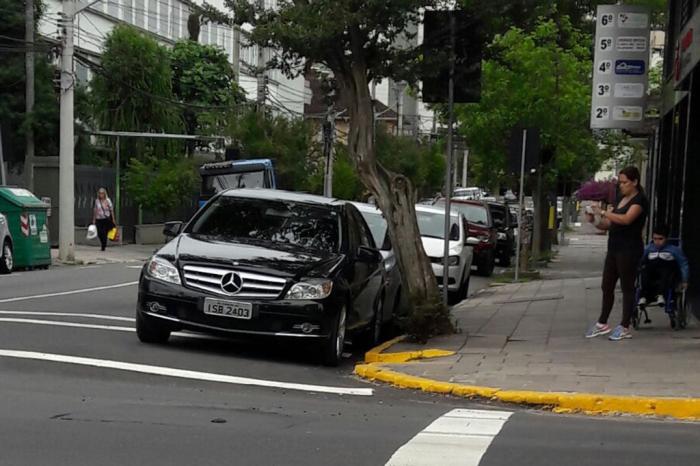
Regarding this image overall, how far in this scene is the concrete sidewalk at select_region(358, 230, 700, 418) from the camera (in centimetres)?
Result: 951

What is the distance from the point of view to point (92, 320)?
43.7 ft

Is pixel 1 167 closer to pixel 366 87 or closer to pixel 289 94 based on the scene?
pixel 366 87

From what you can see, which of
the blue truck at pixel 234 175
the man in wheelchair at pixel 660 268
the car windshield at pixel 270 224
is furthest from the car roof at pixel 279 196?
the blue truck at pixel 234 175

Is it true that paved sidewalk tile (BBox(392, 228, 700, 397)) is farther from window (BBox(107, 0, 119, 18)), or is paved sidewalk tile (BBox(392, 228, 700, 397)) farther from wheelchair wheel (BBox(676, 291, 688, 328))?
window (BBox(107, 0, 119, 18))

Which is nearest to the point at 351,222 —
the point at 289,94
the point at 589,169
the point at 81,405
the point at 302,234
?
the point at 302,234

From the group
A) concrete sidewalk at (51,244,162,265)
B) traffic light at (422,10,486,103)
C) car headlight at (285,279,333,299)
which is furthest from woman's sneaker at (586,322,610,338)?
concrete sidewalk at (51,244,162,265)

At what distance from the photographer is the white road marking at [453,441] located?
254 inches

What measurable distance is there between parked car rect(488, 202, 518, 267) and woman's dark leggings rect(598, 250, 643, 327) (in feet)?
61.3

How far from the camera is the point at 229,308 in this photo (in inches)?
413

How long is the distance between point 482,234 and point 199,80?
76.4 ft

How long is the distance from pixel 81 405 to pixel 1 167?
22075mm

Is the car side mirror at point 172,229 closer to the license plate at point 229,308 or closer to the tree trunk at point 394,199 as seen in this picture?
the license plate at point 229,308

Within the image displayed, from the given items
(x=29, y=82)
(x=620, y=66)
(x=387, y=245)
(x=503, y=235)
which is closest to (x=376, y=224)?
(x=387, y=245)

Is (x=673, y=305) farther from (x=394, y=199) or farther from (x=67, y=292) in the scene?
(x=67, y=292)
